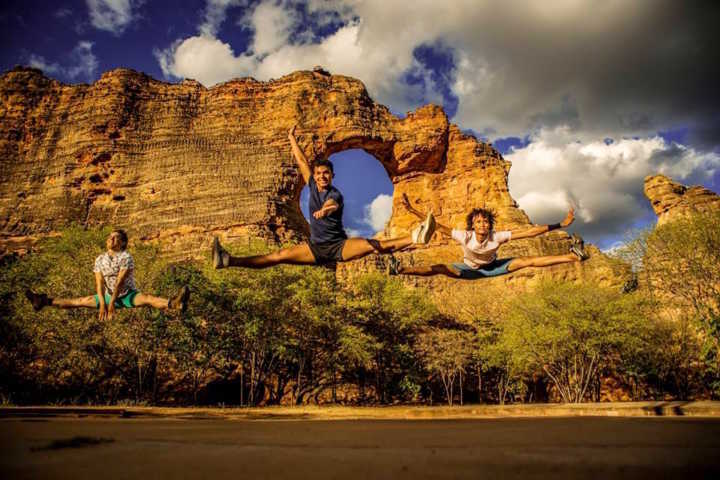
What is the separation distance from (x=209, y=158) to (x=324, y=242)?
4086 centimetres

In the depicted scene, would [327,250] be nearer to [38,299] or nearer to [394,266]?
[394,266]

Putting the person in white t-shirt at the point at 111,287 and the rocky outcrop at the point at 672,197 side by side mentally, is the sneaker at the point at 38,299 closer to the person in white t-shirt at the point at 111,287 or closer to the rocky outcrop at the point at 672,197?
the person in white t-shirt at the point at 111,287

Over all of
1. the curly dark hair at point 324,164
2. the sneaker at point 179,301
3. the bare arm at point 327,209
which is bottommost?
the sneaker at point 179,301

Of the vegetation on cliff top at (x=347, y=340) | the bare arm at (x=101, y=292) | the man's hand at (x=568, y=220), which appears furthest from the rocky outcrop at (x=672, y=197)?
the bare arm at (x=101, y=292)

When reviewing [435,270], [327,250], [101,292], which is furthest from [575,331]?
[101,292]

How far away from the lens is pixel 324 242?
18.1 ft

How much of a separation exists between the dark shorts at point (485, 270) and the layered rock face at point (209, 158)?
30.2m

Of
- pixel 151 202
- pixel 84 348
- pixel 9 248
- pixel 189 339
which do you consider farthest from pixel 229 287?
pixel 9 248

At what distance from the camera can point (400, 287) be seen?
29641 millimetres

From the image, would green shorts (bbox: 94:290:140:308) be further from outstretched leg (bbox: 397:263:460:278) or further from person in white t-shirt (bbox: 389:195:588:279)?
outstretched leg (bbox: 397:263:460:278)

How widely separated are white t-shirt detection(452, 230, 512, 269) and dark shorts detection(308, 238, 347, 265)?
212 centimetres

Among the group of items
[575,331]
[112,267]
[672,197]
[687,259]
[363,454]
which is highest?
[672,197]

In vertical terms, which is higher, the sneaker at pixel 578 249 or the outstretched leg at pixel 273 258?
the sneaker at pixel 578 249

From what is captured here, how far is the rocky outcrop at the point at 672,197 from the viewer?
119 feet
